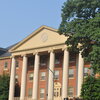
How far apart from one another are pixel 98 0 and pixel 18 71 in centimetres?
4246

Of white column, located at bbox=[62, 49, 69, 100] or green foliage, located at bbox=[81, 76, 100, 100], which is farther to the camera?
white column, located at bbox=[62, 49, 69, 100]

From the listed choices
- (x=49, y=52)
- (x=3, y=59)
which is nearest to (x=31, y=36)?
(x=49, y=52)

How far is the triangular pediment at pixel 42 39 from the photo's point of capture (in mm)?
62181

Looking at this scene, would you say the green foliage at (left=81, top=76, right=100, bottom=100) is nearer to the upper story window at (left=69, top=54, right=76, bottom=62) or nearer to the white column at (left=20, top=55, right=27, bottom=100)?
the upper story window at (left=69, top=54, right=76, bottom=62)

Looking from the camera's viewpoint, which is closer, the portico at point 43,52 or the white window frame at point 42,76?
the portico at point 43,52

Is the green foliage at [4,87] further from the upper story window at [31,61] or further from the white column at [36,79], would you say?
the white column at [36,79]

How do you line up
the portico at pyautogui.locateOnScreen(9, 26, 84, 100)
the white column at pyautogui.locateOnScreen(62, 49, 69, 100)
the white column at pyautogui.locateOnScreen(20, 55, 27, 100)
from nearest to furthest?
the white column at pyautogui.locateOnScreen(62, 49, 69, 100) < the portico at pyautogui.locateOnScreen(9, 26, 84, 100) < the white column at pyautogui.locateOnScreen(20, 55, 27, 100)

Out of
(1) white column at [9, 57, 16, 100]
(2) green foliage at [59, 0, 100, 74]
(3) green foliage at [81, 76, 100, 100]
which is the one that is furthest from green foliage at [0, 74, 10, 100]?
(2) green foliage at [59, 0, 100, 74]

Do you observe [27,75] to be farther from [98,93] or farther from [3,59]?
[98,93]

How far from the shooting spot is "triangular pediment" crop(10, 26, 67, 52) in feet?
204

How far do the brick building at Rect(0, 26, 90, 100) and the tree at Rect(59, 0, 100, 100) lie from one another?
2084cm

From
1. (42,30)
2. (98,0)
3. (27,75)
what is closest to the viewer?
(98,0)

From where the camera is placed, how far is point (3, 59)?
78.3m

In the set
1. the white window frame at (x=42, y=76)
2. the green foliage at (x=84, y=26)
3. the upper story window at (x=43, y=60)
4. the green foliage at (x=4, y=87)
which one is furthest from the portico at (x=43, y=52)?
the green foliage at (x=84, y=26)
